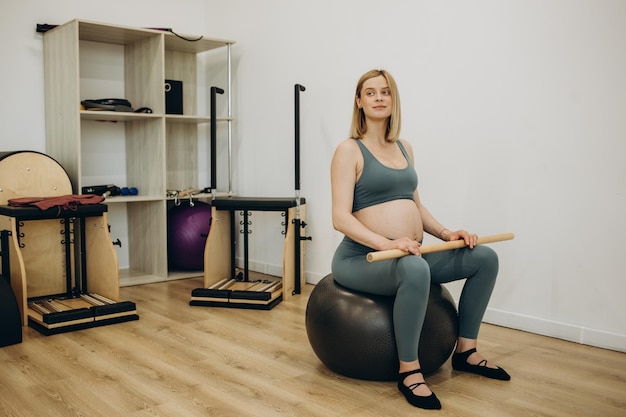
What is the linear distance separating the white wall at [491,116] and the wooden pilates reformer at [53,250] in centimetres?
63

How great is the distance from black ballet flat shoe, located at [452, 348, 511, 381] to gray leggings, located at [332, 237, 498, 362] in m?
0.08

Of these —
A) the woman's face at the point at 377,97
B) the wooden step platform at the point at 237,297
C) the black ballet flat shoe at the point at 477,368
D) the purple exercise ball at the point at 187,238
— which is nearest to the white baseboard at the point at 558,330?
the black ballet flat shoe at the point at 477,368

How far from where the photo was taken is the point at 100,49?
167 inches

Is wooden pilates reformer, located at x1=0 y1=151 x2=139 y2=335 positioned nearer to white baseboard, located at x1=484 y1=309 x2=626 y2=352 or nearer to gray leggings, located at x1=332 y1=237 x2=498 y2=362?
gray leggings, located at x1=332 y1=237 x2=498 y2=362

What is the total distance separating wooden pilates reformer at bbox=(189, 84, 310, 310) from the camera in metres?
3.43

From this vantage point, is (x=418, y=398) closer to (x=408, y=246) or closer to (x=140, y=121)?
(x=408, y=246)

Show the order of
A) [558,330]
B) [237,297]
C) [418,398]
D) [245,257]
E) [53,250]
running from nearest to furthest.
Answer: [418,398], [558,330], [237,297], [53,250], [245,257]

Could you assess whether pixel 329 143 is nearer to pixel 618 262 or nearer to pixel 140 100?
pixel 140 100

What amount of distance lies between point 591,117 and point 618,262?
0.62 meters

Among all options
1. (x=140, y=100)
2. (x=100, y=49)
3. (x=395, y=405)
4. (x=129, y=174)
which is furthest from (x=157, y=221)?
(x=395, y=405)

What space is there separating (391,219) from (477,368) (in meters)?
0.64

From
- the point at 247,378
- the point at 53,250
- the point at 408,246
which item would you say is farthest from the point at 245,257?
the point at 408,246

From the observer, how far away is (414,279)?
205cm

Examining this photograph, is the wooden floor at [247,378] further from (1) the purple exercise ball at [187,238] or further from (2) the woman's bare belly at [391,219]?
(1) the purple exercise ball at [187,238]
